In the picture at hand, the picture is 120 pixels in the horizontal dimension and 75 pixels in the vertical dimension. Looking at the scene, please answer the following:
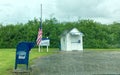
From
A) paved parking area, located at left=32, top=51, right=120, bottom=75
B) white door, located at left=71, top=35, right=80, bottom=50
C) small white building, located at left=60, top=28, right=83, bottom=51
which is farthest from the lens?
white door, located at left=71, top=35, right=80, bottom=50

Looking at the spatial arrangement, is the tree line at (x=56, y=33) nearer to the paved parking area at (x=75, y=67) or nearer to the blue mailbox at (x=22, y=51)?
the paved parking area at (x=75, y=67)

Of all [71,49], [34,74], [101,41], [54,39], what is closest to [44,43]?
[71,49]

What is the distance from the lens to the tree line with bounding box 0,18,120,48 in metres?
45.0

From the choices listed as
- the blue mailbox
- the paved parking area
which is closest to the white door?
the paved parking area

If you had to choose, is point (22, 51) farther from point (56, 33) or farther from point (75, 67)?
point (56, 33)

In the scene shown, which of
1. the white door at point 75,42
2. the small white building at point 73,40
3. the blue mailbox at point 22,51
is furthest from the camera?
the white door at point 75,42

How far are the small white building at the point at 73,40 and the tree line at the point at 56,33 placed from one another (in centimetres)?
693

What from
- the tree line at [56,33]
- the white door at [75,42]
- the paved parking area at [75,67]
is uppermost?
the tree line at [56,33]

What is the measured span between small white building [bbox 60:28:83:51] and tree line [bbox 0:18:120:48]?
6928mm

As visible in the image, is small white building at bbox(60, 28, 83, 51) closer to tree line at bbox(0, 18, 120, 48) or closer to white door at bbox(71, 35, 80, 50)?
white door at bbox(71, 35, 80, 50)

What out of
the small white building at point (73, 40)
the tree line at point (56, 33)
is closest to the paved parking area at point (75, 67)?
the small white building at point (73, 40)

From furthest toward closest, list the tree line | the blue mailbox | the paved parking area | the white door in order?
the tree line < the white door < the blue mailbox < the paved parking area

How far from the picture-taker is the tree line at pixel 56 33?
148 ft

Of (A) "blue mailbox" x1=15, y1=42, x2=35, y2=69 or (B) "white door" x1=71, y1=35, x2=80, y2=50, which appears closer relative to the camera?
(A) "blue mailbox" x1=15, y1=42, x2=35, y2=69
